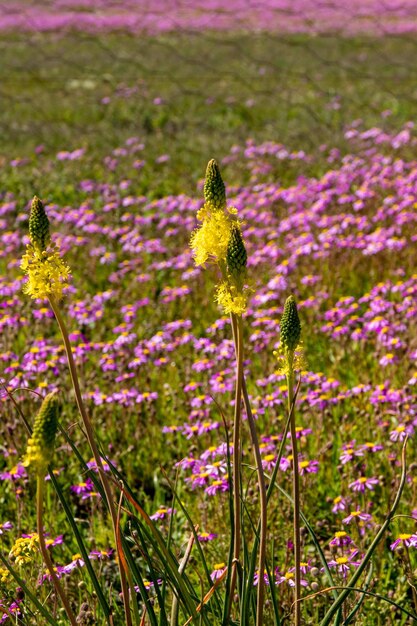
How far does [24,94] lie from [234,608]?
45.0ft

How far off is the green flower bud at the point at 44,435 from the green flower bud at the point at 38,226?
0.26 m

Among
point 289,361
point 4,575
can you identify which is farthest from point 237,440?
point 4,575

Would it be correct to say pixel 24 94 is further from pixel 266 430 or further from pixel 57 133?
pixel 266 430

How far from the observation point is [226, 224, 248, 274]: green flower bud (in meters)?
1.26

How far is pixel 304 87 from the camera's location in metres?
13.2

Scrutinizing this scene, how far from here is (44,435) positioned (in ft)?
3.92

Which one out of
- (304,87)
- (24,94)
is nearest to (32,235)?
(304,87)

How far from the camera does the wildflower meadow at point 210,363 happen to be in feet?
4.78

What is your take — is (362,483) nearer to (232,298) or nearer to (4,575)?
(4,575)

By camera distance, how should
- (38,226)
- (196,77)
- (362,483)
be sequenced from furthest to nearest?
1. (196,77)
2. (362,483)
3. (38,226)

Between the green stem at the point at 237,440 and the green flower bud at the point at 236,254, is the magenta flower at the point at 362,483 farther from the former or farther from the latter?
the green flower bud at the point at 236,254

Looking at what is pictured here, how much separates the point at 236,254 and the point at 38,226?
1.06 feet

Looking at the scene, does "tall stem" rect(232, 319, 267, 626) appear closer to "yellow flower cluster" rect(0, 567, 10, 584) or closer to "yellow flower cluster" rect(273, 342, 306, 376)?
"yellow flower cluster" rect(273, 342, 306, 376)

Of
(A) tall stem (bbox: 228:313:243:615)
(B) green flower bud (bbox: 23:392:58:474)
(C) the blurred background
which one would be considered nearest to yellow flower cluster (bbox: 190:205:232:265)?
(A) tall stem (bbox: 228:313:243:615)
